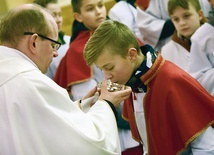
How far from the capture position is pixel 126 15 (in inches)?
150

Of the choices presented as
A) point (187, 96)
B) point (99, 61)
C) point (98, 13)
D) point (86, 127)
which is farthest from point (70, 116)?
point (98, 13)

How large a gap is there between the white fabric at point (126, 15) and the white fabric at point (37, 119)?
2031 mm

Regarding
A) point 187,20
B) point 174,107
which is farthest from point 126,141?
point 174,107

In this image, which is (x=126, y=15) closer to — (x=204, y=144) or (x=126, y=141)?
(x=126, y=141)

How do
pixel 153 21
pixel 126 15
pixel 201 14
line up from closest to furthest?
pixel 201 14 → pixel 153 21 → pixel 126 15

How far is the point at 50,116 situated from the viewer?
1709mm

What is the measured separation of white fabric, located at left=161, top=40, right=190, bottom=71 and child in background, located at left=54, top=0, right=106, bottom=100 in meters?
0.52

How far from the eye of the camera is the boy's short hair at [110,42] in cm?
205

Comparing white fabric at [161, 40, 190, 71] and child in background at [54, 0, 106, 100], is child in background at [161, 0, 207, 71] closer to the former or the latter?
white fabric at [161, 40, 190, 71]

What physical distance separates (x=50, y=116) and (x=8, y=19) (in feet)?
1.52

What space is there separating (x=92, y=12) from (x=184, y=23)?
2.44ft

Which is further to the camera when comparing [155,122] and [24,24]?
[155,122]

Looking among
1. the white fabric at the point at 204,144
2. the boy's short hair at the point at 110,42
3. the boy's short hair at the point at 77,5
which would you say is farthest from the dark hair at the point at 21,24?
the boy's short hair at the point at 77,5

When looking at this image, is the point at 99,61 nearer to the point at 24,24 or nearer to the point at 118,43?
the point at 118,43
